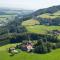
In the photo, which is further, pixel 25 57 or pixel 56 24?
pixel 56 24

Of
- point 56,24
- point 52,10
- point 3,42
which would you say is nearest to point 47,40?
point 3,42

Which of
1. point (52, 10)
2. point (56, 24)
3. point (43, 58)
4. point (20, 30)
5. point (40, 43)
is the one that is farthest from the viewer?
point (52, 10)

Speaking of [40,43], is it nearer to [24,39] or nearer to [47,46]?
[47,46]

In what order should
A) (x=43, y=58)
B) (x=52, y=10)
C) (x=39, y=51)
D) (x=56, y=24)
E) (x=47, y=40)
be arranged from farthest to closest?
1. (x=52, y=10)
2. (x=56, y=24)
3. (x=47, y=40)
4. (x=39, y=51)
5. (x=43, y=58)

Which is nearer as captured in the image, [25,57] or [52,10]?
[25,57]

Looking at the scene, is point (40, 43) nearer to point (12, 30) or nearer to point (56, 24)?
point (12, 30)

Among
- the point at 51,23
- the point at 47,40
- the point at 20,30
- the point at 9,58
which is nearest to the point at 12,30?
the point at 20,30

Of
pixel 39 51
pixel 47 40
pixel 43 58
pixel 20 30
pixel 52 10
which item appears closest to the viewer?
pixel 43 58

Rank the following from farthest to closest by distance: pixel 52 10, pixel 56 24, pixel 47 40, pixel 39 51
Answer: pixel 52 10 < pixel 56 24 < pixel 47 40 < pixel 39 51
